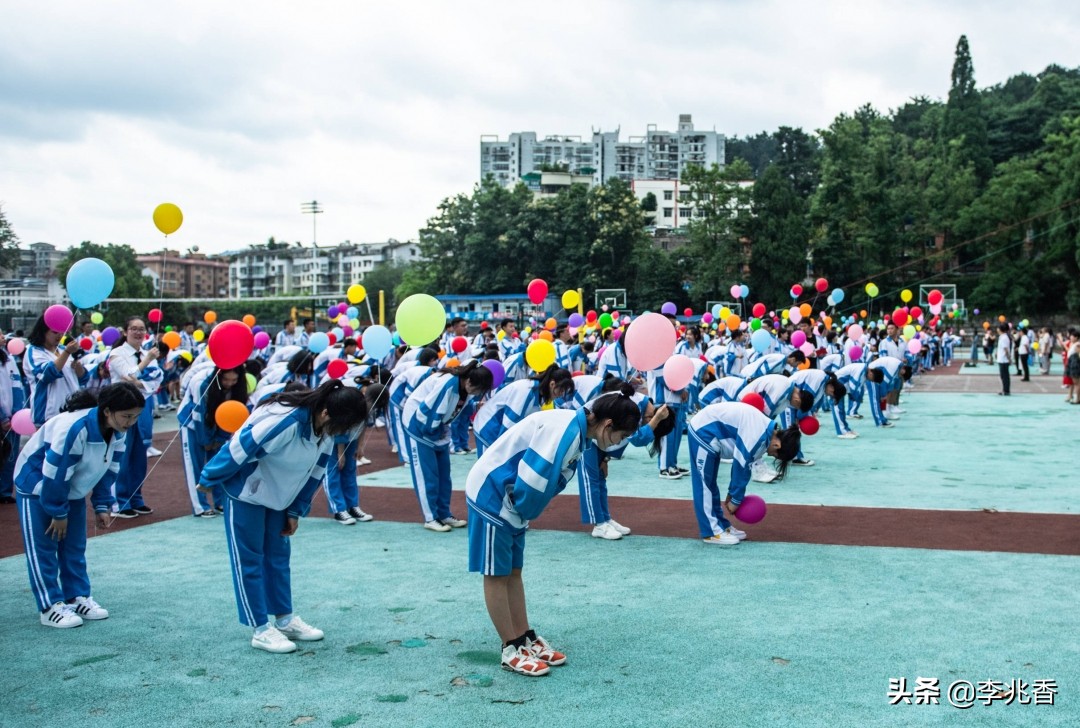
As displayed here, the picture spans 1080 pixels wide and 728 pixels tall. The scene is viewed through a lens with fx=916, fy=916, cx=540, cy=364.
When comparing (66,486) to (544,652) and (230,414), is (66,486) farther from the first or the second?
(544,652)

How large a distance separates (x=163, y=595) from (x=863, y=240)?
46209 mm

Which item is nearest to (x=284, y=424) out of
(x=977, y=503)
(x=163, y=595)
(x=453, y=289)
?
(x=163, y=595)

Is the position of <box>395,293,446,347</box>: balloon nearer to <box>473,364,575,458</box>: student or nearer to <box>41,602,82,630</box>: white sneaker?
<box>473,364,575,458</box>: student

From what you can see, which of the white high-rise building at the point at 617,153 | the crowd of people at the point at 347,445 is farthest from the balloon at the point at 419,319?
the white high-rise building at the point at 617,153

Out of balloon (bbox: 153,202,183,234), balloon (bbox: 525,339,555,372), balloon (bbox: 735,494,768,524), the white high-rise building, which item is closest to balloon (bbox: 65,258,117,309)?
balloon (bbox: 153,202,183,234)

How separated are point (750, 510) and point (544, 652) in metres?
2.59

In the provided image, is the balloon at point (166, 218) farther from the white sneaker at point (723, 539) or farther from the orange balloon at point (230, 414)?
the white sneaker at point (723, 539)

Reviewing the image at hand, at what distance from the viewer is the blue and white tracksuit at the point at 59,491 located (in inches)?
191

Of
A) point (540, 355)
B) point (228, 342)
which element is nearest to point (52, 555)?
point (228, 342)

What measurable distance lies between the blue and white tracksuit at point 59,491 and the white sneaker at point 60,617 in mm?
43

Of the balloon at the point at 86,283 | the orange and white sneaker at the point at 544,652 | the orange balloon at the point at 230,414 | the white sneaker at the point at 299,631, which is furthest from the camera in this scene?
the balloon at the point at 86,283

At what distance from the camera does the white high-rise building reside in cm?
12606

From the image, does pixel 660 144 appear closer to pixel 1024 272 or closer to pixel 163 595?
pixel 1024 272

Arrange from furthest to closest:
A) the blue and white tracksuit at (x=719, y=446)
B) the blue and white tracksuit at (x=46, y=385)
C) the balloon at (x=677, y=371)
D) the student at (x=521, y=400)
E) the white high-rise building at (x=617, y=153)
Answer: the white high-rise building at (x=617, y=153) < the blue and white tracksuit at (x=46, y=385) < the balloon at (x=677, y=371) < the student at (x=521, y=400) < the blue and white tracksuit at (x=719, y=446)
